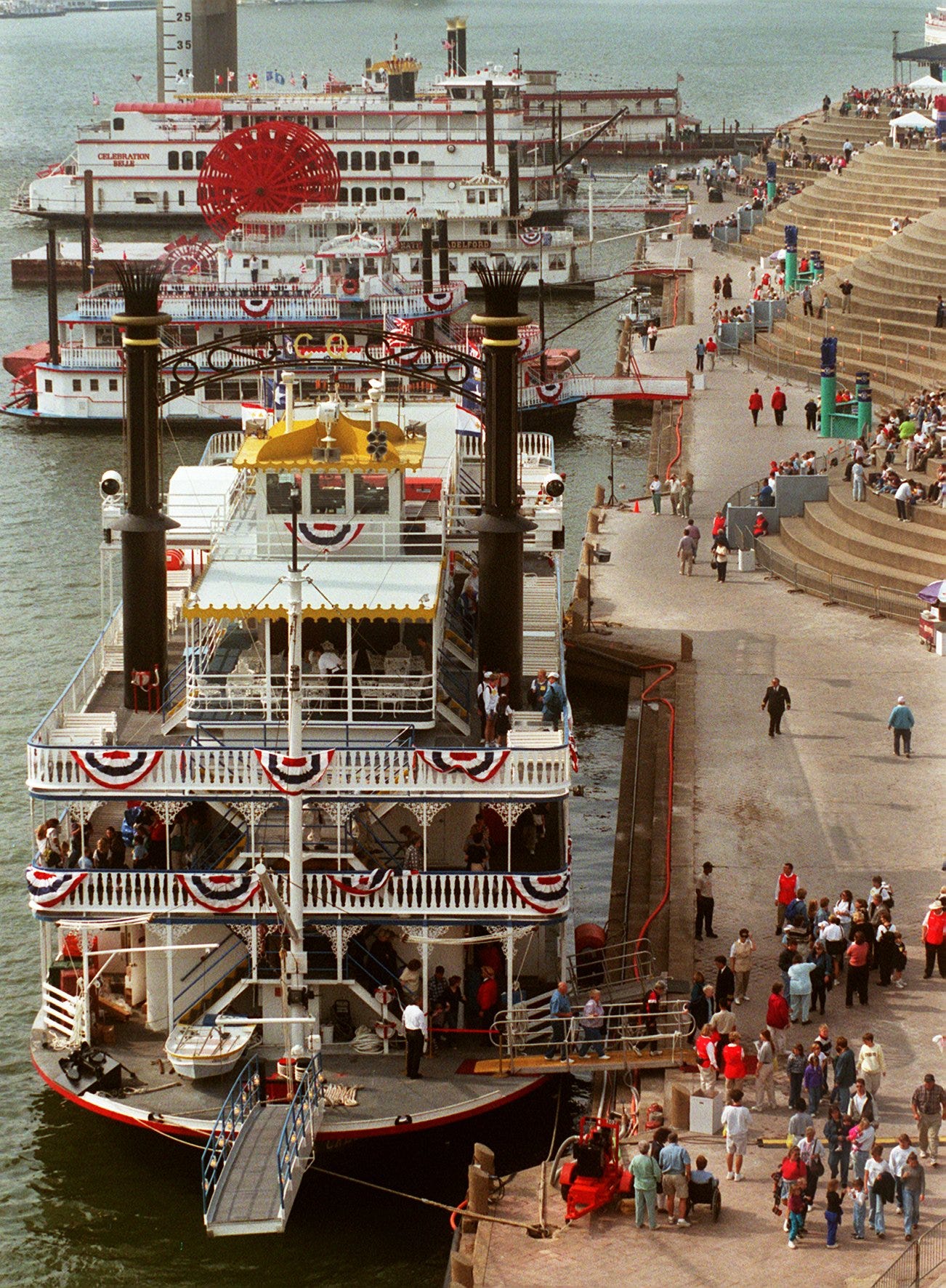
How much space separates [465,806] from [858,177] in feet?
237

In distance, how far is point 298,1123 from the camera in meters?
29.0

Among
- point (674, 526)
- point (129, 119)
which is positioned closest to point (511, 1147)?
point (674, 526)

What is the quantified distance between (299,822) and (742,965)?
257 inches

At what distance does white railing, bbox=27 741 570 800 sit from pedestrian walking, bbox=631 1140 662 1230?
542cm

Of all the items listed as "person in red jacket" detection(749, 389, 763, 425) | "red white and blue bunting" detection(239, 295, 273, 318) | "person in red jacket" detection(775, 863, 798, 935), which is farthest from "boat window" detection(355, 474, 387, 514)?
"red white and blue bunting" detection(239, 295, 273, 318)

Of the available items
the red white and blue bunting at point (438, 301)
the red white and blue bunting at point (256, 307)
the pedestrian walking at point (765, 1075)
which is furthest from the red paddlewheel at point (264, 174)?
the pedestrian walking at point (765, 1075)

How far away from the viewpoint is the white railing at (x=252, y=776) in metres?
30.7

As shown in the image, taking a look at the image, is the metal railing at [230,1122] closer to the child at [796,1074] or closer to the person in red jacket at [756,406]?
the child at [796,1074]

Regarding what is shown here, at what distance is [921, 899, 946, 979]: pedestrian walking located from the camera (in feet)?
108

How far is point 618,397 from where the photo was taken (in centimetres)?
7800

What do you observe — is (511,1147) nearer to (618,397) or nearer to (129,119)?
(618,397)

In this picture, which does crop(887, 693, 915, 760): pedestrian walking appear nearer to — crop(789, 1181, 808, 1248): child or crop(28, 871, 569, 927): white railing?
crop(28, 871, 569, 927): white railing

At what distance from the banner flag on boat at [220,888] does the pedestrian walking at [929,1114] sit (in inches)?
335

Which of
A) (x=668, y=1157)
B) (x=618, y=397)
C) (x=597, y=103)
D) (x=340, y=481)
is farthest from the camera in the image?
(x=597, y=103)
